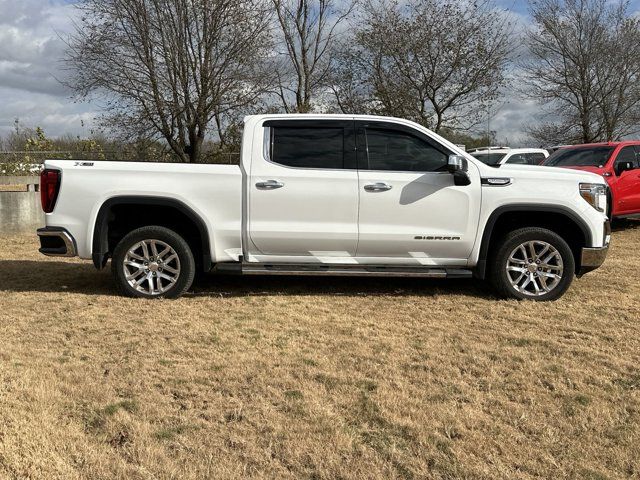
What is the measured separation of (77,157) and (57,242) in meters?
10.5

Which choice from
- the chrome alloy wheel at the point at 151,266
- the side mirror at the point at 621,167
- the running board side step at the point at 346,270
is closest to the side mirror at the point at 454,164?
the running board side step at the point at 346,270

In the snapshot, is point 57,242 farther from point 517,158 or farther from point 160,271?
point 517,158

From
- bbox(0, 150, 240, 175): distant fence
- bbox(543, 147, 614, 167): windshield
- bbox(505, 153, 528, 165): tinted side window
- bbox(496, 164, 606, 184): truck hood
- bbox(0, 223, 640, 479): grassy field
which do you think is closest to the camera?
bbox(0, 223, 640, 479): grassy field

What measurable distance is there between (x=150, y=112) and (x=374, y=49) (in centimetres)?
921

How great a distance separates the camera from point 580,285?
256 inches

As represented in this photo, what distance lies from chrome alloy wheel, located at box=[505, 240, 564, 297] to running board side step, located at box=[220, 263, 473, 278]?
1.60ft

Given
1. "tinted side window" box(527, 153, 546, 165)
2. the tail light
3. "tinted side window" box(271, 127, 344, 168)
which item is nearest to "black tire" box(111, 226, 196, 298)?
the tail light

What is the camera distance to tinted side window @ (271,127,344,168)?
555 centimetres

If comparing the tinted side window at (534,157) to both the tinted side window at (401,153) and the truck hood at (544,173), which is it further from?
the tinted side window at (401,153)

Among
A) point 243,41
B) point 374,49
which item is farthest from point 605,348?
point 374,49

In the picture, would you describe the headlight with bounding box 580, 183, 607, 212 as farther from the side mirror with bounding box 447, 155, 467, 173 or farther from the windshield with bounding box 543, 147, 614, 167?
the windshield with bounding box 543, 147, 614, 167

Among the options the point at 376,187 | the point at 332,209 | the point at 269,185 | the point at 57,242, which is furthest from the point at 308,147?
the point at 57,242

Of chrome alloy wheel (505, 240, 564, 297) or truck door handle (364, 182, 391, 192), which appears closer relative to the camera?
truck door handle (364, 182, 391, 192)

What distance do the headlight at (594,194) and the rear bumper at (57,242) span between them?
511 centimetres
